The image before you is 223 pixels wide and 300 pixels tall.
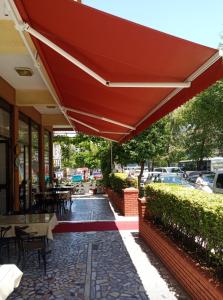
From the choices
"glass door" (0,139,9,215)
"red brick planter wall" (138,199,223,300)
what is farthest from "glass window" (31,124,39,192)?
"red brick planter wall" (138,199,223,300)

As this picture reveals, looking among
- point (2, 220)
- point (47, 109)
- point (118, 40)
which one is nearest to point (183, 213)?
point (118, 40)

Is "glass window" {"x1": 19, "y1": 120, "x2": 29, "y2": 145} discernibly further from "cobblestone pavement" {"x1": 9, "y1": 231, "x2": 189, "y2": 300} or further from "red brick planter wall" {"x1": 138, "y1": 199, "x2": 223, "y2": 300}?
"red brick planter wall" {"x1": 138, "y1": 199, "x2": 223, "y2": 300}

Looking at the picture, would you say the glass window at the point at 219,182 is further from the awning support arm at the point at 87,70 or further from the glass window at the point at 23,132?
the awning support arm at the point at 87,70

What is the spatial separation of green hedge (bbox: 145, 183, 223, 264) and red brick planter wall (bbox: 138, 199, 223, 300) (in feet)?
0.96

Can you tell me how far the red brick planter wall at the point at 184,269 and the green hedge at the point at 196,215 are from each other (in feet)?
0.96

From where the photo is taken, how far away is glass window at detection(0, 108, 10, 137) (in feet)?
37.8

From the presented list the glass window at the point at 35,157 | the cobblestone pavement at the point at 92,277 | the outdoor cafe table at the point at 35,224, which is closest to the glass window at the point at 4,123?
the outdoor cafe table at the point at 35,224

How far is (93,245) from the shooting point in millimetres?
9766

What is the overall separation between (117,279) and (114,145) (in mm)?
19316

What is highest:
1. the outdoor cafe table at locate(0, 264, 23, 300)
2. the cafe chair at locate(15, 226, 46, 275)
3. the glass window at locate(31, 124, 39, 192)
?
the glass window at locate(31, 124, 39, 192)

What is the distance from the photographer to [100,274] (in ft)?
24.0

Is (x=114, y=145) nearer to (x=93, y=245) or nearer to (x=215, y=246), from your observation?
(x=93, y=245)

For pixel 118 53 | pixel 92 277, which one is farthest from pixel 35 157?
pixel 118 53

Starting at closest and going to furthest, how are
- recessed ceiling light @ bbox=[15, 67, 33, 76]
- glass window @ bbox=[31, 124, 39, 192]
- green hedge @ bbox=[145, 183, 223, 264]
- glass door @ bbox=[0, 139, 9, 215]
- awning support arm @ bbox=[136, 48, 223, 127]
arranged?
awning support arm @ bbox=[136, 48, 223, 127]
green hedge @ bbox=[145, 183, 223, 264]
recessed ceiling light @ bbox=[15, 67, 33, 76]
glass door @ bbox=[0, 139, 9, 215]
glass window @ bbox=[31, 124, 39, 192]
